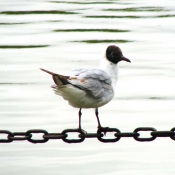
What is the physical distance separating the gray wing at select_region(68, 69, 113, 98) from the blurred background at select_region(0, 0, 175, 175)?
1.48m

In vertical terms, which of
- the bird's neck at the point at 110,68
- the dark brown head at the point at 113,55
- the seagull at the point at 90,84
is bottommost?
the seagull at the point at 90,84

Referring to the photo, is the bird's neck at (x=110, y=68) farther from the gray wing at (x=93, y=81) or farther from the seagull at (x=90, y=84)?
the gray wing at (x=93, y=81)

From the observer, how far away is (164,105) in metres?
12.0

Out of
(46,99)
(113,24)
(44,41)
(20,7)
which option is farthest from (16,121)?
(20,7)

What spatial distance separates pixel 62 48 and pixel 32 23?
108 inches

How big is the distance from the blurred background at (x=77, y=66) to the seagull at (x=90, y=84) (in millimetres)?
1369

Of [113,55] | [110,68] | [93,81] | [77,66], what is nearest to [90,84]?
[93,81]

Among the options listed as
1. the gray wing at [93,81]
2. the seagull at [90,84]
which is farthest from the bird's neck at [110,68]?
the gray wing at [93,81]

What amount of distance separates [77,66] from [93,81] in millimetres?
6319

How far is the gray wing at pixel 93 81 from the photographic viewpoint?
770 cm

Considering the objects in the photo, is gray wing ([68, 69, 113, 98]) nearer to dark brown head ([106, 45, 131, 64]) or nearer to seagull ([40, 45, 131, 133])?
seagull ([40, 45, 131, 133])

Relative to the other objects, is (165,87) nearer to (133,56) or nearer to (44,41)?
(133,56)

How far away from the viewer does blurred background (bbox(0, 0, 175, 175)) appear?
991 cm

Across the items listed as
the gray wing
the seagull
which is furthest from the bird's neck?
the gray wing
